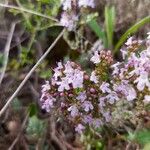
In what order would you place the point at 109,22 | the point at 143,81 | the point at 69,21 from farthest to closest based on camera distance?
the point at 109,22
the point at 69,21
the point at 143,81

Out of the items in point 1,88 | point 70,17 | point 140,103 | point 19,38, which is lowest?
point 140,103

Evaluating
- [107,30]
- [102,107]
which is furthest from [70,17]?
[102,107]

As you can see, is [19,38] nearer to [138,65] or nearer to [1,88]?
[1,88]

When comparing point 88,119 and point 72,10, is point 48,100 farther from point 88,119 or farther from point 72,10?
point 72,10

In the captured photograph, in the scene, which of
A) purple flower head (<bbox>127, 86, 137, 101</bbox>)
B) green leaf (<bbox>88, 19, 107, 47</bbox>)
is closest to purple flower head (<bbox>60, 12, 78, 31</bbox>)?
green leaf (<bbox>88, 19, 107, 47</bbox>)

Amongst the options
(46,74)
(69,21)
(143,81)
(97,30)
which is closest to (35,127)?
(46,74)

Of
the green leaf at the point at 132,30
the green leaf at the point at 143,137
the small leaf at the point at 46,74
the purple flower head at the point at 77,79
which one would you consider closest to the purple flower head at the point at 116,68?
the purple flower head at the point at 77,79

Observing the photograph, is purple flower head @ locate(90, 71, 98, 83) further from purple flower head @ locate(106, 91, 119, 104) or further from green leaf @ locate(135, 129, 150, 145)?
green leaf @ locate(135, 129, 150, 145)
